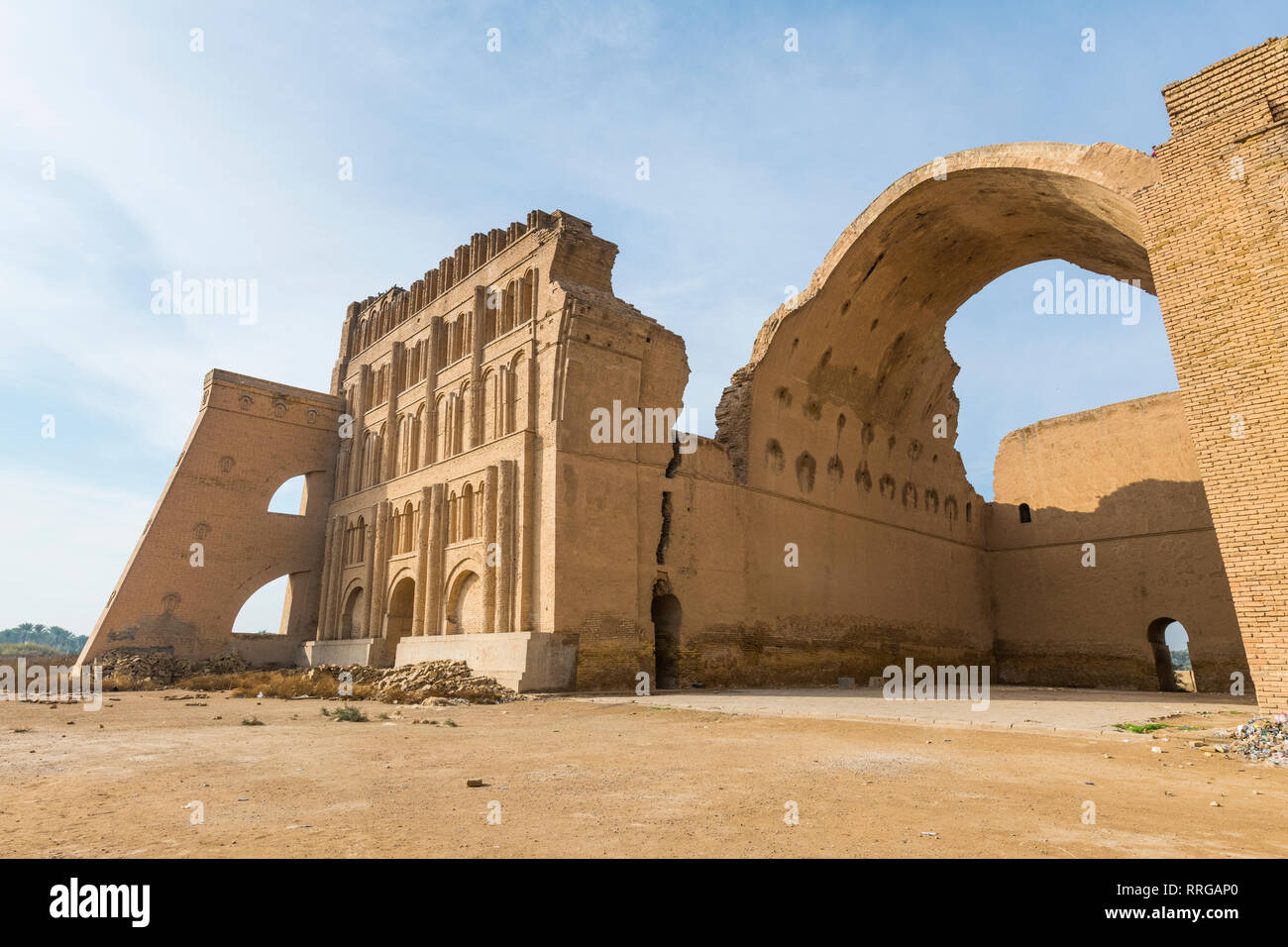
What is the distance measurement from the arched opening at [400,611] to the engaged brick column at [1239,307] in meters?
19.8

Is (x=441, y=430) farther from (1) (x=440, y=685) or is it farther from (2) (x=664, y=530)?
(1) (x=440, y=685)

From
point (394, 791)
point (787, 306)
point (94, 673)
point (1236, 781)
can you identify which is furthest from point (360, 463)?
point (1236, 781)

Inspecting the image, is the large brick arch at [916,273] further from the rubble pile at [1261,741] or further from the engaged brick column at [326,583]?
the engaged brick column at [326,583]

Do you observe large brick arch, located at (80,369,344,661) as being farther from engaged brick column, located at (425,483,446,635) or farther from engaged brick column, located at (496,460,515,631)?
engaged brick column, located at (496,460,515,631)

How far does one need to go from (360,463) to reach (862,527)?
17448 millimetres

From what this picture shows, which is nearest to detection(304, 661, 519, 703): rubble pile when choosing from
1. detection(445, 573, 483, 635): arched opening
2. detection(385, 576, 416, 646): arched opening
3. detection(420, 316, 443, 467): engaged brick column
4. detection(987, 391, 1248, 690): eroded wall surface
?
detection(445, 573, 483, 635): arched opening

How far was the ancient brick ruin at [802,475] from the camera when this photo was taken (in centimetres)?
995

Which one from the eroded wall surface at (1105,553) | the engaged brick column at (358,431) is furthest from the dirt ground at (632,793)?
the engaged brick column at (358,431)

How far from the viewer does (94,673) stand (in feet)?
72.6

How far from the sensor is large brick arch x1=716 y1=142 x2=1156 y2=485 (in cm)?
1466

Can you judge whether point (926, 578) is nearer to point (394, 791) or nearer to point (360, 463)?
point (360, 463)

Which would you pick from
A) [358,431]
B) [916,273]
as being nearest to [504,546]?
[358,431]

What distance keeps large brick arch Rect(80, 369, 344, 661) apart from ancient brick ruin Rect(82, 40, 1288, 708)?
10 centimetres

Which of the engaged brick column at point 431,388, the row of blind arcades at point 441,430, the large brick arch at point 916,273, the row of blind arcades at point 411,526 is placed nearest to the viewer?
the large brick arch at point 916,273
